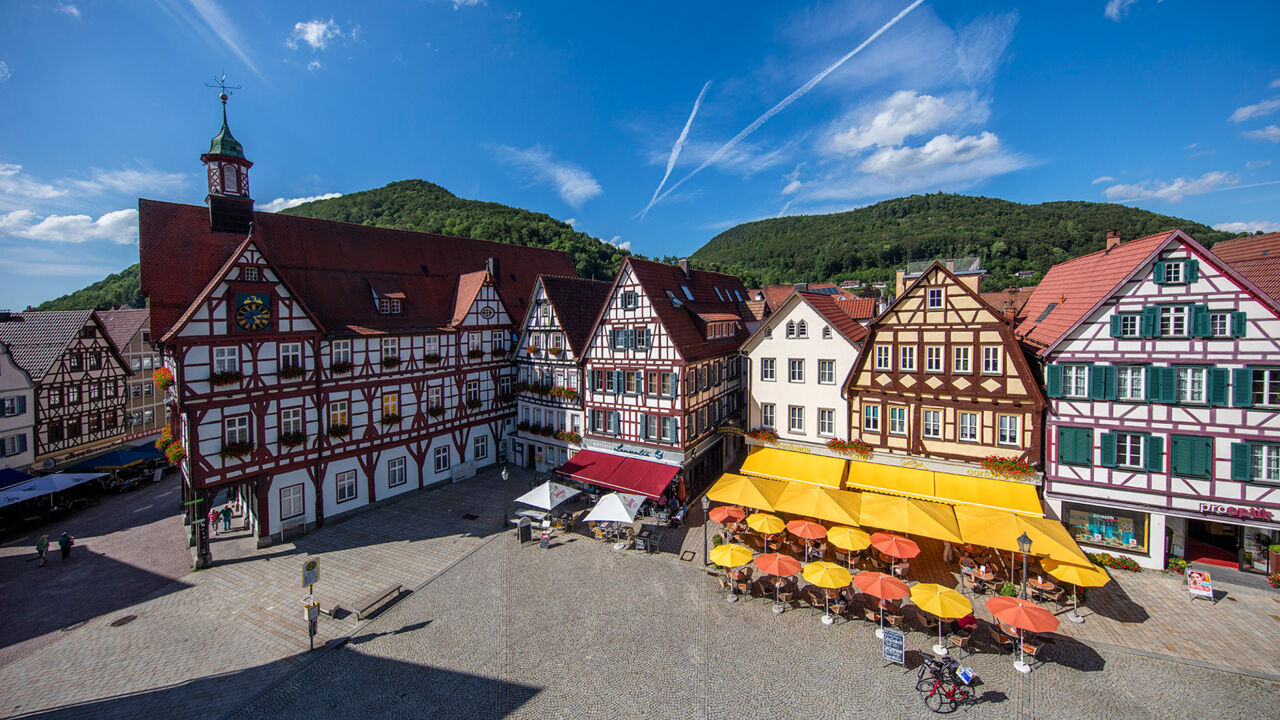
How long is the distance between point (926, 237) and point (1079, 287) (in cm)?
9798

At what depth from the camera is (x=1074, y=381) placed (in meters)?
17.0

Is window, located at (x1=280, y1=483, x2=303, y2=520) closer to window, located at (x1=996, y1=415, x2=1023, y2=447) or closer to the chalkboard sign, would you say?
the chalkboard sign

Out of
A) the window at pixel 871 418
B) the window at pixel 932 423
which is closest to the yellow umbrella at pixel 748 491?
the window at pixel 871 418

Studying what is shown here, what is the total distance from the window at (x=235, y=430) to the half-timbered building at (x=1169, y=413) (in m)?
28.8

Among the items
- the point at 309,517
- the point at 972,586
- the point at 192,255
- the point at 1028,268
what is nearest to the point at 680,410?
the point at 972,586

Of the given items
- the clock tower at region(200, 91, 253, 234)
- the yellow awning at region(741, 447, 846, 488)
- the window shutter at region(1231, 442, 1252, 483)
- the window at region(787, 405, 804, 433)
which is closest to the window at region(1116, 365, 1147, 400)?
the window shutter at region(1231, 442, 1252, 483)

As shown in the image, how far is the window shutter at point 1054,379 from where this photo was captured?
17125 millimetres

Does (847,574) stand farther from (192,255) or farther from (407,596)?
(192,255)

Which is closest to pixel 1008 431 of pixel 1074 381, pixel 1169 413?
pixel 1074 381

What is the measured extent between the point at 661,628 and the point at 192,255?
23.1m

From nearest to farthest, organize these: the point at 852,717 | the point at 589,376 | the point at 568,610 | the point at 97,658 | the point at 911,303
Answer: the point at 852,717
the point at 97,658
the point at 568,610
the point at 911,303
the point at 589,376

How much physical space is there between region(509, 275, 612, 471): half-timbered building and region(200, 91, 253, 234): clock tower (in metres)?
13.1

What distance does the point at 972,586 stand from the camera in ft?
51.3

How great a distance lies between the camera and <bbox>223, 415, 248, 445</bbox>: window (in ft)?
60.3
